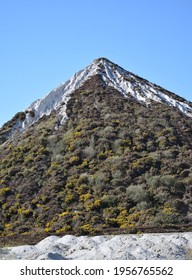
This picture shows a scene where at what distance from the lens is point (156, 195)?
125 ft

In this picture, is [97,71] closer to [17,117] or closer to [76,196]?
[17,117]

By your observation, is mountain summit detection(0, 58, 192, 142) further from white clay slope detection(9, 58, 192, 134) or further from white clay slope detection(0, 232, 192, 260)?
white clay slope detection(0, 232, 192, 260)

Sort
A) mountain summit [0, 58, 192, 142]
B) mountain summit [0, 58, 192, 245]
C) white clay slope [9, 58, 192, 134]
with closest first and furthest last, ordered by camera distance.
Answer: mountain summit [0, 58, 192, 245] < mountain summit [0, 58, 192, 142] < white clay slope [9, 58, 192, 134]

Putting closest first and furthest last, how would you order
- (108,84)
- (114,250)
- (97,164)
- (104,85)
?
(114,250)
(97,164)
(104,85)
(108,84)

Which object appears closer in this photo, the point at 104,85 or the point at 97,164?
the point at 97,164

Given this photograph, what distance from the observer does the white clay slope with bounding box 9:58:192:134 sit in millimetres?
62125

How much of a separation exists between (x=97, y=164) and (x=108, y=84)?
23137 millimetres

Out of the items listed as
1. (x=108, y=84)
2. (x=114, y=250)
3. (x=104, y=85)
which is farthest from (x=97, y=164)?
(x=114, y=250)

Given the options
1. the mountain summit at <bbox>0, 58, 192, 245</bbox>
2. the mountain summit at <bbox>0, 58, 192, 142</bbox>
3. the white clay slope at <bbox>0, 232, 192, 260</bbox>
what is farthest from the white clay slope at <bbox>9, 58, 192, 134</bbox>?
the white clay slope at <bbox>0, 232, 192, 260</bbox>

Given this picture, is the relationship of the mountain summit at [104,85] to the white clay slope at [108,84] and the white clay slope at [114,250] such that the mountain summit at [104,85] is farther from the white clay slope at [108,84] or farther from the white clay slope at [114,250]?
the white clay slope at [114,250]

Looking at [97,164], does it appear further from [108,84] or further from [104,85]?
[108,84]

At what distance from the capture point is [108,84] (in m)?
65.8

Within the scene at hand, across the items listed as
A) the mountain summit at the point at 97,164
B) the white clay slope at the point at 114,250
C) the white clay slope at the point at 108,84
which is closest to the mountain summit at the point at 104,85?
the white clay slope at the point at 108,84

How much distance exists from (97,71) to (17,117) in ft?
47.2
